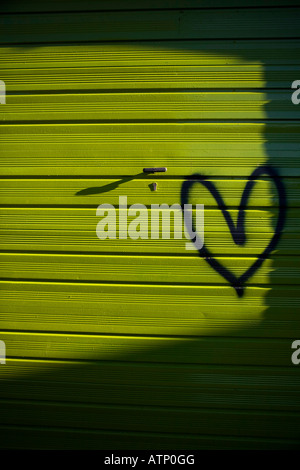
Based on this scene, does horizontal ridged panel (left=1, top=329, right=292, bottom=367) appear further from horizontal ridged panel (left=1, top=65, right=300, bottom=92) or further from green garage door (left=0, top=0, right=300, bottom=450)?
horizontal ridged panel (left=1, top=65, right=300, bottom=92)

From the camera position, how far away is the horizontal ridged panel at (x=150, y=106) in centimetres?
254

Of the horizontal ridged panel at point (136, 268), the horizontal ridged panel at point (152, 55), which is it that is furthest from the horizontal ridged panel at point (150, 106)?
the horizontal ridged panel at point (136, 268)

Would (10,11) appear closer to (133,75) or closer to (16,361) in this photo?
(133,75)

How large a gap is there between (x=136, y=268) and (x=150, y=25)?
1.58 m

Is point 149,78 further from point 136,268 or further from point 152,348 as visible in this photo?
point 152,348

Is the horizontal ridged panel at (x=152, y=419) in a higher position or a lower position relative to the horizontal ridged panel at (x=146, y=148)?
lower

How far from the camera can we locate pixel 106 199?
2611mm

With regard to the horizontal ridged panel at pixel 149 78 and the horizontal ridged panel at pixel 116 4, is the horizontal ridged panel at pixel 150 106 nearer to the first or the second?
the horizontal ridged panel at pixel 149 78

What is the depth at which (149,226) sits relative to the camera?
2.59m

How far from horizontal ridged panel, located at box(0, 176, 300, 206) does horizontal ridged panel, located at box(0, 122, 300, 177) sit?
2.4 inches

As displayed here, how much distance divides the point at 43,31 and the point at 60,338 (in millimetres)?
2041

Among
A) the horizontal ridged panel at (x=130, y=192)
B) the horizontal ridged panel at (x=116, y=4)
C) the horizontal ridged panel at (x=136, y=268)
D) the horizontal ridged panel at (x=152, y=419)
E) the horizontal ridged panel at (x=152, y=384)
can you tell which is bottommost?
the horizontal ridged panel at (x=152, y=419)

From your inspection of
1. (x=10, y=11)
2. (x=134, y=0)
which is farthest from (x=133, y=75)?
(x=10, y=11)

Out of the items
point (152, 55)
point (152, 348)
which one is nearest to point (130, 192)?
point (152, 55)
